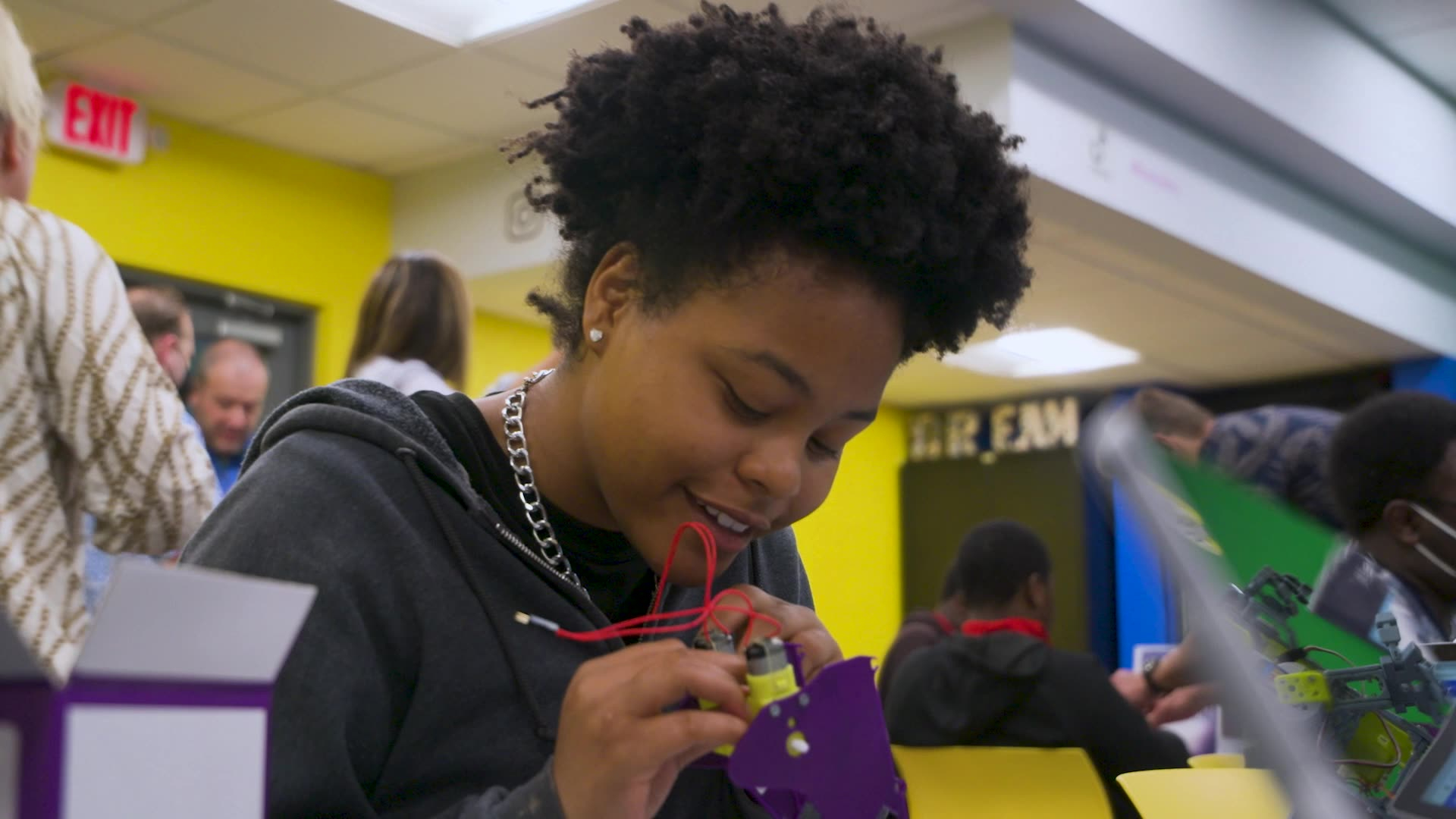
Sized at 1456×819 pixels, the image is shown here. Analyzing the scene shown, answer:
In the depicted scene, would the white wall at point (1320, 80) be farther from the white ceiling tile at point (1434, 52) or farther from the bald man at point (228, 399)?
the bald man at point (228, 399)

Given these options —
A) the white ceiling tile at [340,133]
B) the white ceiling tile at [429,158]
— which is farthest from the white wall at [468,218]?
the white ceiling tile at [340,133]

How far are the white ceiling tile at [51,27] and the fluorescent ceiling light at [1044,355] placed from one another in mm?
4104

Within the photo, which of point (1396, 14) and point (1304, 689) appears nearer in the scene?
point (1304, 689)

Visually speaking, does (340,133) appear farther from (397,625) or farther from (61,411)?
(397,625)

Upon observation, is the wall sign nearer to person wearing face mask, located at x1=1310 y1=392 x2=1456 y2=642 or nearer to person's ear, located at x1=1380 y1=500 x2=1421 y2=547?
person wearing face mask, located at x1=1310 y1=392 x2=1456 y2=642

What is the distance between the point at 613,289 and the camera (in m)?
1.06

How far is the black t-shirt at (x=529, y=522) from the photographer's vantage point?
1.09 m

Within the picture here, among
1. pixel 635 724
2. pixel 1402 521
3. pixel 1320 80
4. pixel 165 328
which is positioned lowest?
pixel 635 724

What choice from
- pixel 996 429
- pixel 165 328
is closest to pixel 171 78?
pixel 165 328

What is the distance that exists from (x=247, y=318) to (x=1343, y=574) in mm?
4722

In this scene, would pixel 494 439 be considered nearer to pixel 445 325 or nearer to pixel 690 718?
pixel 690 718

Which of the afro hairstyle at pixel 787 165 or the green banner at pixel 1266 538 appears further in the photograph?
the afro hairstyle at pixel 787 165

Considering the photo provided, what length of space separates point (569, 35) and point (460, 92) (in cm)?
62

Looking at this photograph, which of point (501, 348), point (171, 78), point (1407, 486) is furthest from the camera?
point (501, 348)
